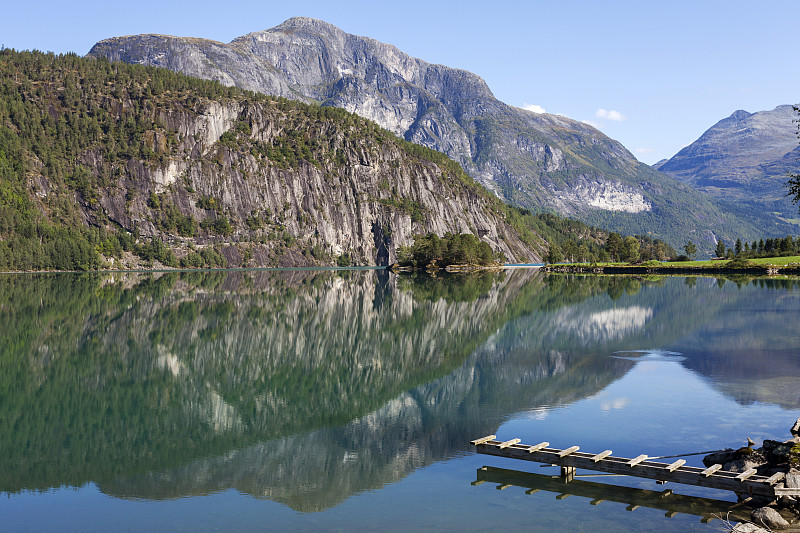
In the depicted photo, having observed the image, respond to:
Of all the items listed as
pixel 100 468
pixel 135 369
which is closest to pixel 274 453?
pixel 100 468

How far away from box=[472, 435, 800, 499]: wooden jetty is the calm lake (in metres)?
0.61

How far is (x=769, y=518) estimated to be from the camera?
700 inches

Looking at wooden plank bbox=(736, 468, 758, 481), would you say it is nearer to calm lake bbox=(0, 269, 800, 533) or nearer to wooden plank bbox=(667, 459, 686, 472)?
calm lake bbox=(0, 269, 800, 533)

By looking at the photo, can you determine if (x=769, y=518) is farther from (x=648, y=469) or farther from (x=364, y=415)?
(x=364, y=415)

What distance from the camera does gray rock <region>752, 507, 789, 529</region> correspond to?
57.9 feet

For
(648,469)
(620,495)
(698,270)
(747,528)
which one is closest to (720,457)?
(648,469)

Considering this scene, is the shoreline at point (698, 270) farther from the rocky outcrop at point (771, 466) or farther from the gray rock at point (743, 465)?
the gray rock at point (743, 465)

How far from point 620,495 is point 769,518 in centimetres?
412

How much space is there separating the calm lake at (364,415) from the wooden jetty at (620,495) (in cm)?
9

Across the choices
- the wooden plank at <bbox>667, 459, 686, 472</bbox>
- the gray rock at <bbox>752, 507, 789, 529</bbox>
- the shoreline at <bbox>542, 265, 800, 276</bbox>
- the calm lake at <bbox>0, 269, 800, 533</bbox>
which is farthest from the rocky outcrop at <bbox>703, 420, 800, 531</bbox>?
the shoreline at <bbox>542, 265, 800, 276</bbox>

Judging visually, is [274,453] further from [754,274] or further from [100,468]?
[754,274]

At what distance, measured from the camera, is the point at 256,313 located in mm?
73812

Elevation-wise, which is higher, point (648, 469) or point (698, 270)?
point (698, 270)

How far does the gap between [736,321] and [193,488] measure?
58.1 meters
